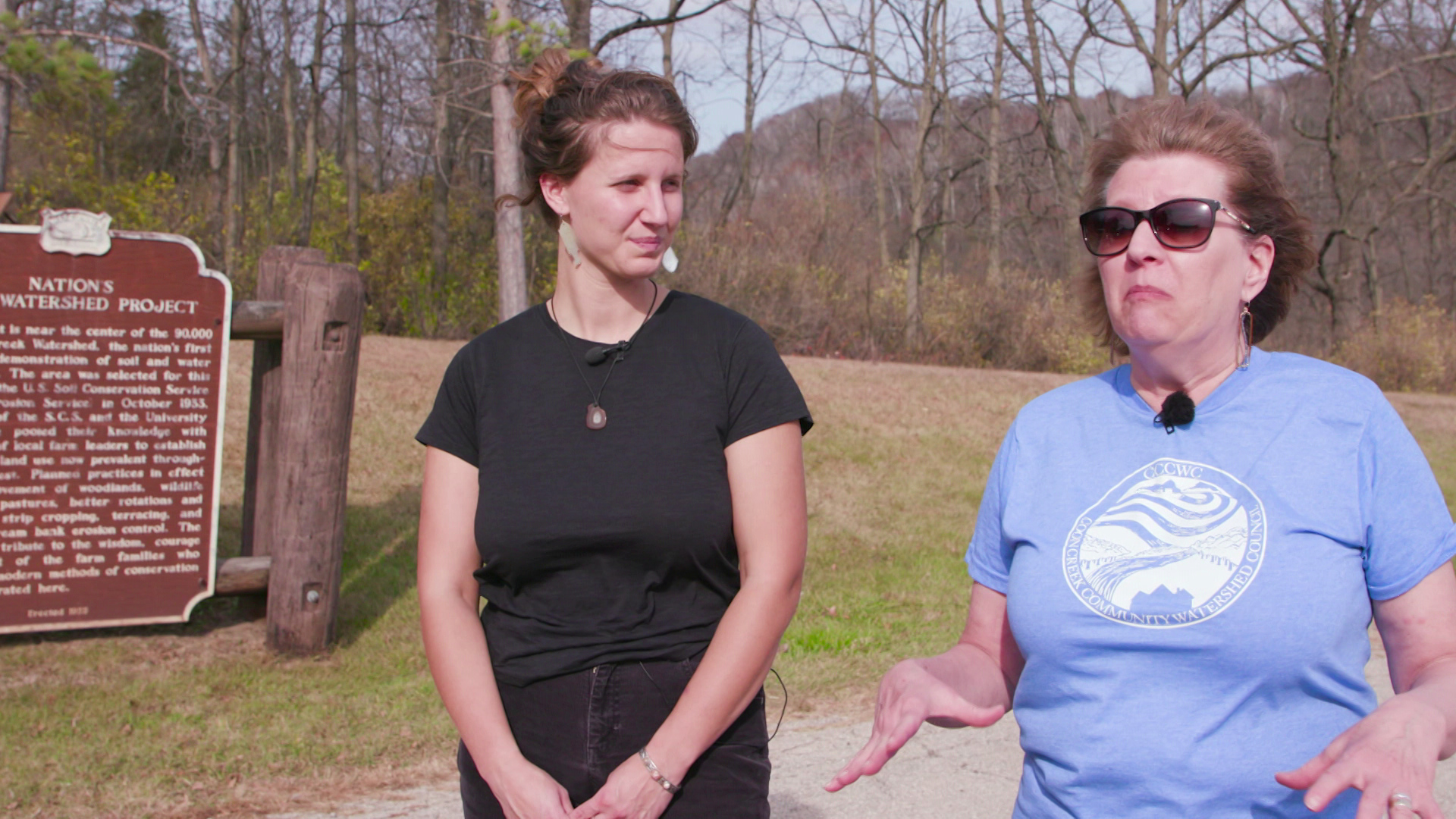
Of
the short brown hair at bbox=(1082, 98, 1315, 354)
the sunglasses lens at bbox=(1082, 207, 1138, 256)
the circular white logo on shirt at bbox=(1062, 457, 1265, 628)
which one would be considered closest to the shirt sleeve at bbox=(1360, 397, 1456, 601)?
the circular white logo on shirt at bbox=(1062, 457, 1265, 628)

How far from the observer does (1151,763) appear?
169 cm

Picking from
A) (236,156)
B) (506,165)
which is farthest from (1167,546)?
(236,156)

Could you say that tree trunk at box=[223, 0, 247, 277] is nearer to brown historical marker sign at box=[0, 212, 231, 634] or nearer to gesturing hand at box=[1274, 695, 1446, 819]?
brown historical marker sign at box=[0, 212, 231, 634]

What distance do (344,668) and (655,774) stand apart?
3802 mm

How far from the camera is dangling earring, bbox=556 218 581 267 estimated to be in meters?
2.26

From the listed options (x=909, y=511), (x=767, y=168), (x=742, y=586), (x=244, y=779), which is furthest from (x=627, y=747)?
(x=767, y=168)

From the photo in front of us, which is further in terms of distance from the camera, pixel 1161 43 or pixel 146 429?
pixel 1161 43

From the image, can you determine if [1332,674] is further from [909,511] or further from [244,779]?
Answer: [909,511]

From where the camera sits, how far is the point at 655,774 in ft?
6.47

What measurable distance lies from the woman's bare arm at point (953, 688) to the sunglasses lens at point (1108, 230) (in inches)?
25.1

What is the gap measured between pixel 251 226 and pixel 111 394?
15.8 meters

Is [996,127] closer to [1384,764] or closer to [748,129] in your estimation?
[748,129]

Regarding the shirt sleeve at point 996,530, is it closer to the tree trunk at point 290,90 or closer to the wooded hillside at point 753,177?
the wooded hillside at point 753,177

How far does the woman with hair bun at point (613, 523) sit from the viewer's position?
2018 mm
